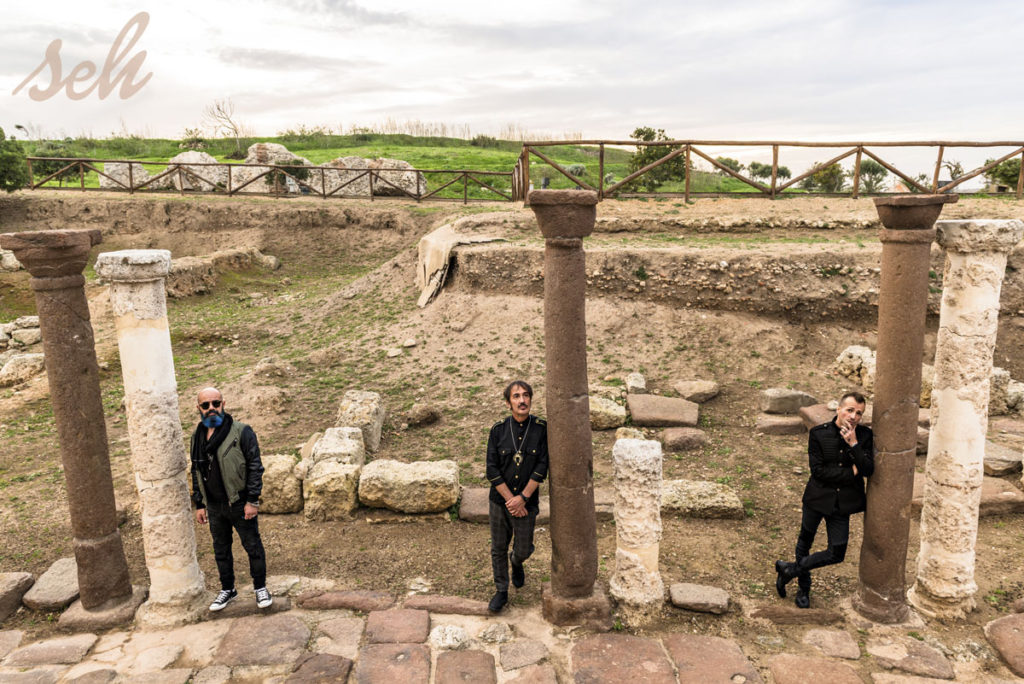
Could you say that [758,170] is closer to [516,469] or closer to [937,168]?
[937,168]

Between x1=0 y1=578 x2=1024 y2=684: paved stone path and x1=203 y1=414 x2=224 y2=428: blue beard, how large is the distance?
1650mm

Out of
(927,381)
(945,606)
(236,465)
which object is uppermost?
(236,465)

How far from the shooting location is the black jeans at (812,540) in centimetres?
568

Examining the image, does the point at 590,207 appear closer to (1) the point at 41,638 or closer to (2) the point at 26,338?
(1) the point at 41,638

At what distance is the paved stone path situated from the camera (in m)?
5.02

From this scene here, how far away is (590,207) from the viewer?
211 inches

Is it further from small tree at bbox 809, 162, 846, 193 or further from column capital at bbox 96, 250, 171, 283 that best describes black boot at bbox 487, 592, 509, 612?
small tree at bbox 809, 162, 846, 193

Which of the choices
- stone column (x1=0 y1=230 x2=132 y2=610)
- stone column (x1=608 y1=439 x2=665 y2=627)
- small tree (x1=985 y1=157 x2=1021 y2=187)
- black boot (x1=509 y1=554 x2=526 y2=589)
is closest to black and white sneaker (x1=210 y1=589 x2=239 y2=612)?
stone column (x1=0 y1=230 x2=132 y2=610)

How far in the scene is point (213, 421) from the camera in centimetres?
573

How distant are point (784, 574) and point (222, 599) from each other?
197 inches

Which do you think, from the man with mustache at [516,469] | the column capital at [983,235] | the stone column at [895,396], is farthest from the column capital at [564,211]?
the column capital at [983,235]

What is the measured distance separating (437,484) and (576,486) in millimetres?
2496

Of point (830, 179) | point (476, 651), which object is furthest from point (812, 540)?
point (830, 179)

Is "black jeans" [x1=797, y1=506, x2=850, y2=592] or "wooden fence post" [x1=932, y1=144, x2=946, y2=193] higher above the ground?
"wooden fence post" [x1=932, y1=144, x2=946, y2=193]
